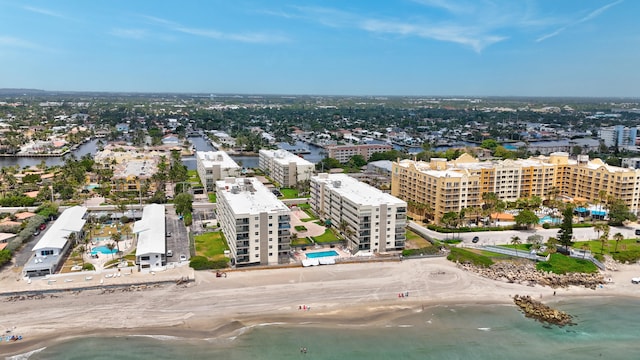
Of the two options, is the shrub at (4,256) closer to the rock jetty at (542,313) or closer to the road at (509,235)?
the road at (509,235)


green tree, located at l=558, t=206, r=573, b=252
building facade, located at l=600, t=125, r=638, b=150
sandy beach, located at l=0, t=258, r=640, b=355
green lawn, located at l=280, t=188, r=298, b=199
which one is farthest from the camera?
building facade, located at l=600, t=125, r=638, b=150

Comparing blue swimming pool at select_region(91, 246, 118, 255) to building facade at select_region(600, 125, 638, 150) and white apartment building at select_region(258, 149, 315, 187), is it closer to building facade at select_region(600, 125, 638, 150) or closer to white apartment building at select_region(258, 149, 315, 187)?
white apartment building at select_region(258, 149, 315, 187)

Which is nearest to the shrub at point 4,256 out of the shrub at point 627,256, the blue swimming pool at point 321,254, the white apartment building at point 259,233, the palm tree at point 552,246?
the white apartment building at point 259,233

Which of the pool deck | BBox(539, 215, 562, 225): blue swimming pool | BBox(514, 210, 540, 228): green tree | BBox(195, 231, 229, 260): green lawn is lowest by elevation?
the pool deck

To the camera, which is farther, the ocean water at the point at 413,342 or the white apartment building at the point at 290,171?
the white apartment building at the point at 290,171

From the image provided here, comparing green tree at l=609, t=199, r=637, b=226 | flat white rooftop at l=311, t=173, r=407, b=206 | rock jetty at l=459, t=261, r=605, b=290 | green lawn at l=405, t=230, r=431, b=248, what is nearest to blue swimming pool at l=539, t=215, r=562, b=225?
green tree at l=609, t=199, r=637, b=226

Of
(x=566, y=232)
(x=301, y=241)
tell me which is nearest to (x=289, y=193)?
(x=301, y=241)

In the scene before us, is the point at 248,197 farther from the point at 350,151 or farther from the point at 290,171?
the point at 350,151
